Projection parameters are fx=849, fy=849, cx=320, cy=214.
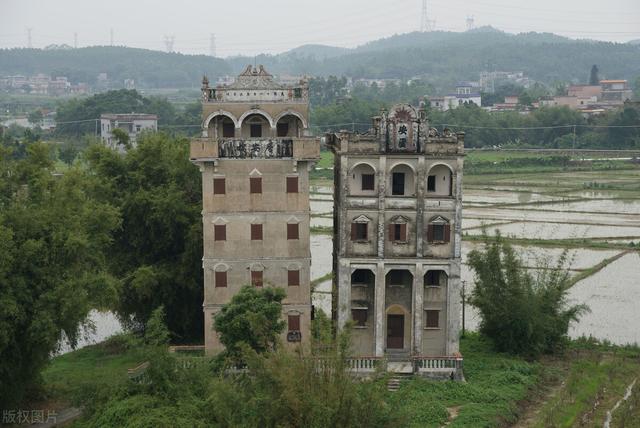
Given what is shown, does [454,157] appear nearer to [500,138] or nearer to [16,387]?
[16,387]

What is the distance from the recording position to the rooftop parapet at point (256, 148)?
3069cm

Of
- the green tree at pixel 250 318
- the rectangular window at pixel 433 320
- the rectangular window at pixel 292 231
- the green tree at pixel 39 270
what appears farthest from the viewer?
the rectangular window at pixel 433 320

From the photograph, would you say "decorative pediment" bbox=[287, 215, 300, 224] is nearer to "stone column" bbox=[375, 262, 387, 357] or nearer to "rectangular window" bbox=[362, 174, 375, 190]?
"rectangular window" bbox=[362, 174, 375, 190]

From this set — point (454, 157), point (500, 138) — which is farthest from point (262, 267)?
point (500, 138)

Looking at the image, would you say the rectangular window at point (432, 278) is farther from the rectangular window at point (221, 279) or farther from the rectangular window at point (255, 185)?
the rectangular window at point (221, 279)

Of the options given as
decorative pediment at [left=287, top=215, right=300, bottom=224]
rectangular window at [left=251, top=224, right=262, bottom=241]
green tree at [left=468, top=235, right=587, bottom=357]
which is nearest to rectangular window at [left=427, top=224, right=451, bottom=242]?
green tree at [left=468, top=235, right=587, bottom=357]

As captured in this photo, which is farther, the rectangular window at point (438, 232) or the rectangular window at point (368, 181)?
the rectangular window at point (368, 181)

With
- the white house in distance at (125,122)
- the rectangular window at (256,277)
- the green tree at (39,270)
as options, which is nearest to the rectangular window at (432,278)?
the rectangular window at (256,277)

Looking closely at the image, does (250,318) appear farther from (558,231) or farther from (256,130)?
(558,231)

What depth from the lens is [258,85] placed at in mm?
31109

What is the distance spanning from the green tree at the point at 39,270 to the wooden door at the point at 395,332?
404 inches

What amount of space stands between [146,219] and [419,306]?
11.9 metres

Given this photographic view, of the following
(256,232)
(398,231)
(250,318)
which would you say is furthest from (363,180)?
(250,318)

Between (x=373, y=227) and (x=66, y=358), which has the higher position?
(x=373, y=227)
